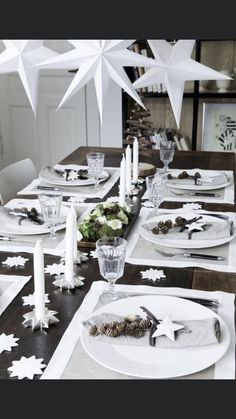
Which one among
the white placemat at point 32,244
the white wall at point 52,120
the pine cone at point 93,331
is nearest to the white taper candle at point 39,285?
the pine cone at point 93,331

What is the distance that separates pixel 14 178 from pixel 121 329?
1.38m

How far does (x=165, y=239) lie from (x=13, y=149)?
2767 mm

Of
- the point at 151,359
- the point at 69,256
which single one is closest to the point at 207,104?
the point at 69,256

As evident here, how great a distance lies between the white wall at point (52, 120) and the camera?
367 centimetres

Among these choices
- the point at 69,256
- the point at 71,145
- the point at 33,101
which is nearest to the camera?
the point at 69,256

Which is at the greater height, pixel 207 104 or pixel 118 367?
pixel 207 104

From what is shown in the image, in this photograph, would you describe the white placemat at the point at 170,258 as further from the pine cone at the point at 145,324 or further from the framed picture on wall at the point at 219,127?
the framed picture on wall at the point at 219,127

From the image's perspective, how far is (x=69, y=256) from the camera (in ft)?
3.67

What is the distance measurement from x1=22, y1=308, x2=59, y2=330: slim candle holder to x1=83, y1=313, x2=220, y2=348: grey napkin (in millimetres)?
78

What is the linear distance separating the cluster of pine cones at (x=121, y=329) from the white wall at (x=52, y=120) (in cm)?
280

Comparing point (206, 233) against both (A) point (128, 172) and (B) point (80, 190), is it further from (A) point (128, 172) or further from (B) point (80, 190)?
(B) point (80, 190)

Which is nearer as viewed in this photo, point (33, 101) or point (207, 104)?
point (33, 101)

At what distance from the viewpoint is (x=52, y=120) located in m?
3.81

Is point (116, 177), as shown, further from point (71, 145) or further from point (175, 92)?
point (71, 145)
